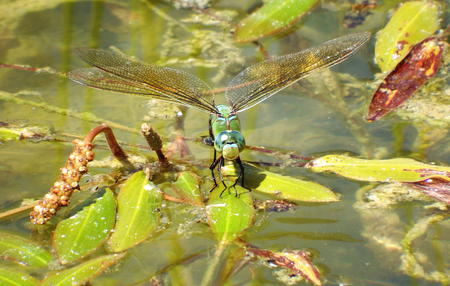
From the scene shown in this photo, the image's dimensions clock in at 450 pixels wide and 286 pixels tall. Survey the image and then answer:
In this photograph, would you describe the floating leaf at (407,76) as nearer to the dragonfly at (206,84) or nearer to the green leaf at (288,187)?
the dragonfly at (206,84)

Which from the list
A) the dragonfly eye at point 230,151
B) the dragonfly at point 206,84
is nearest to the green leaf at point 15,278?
the dragonfly eye at point 230,151

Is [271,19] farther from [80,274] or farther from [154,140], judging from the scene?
[80,274]

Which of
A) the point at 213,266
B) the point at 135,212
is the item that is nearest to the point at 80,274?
the point at 135,212


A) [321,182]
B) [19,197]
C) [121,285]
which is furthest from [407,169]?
[19,197]

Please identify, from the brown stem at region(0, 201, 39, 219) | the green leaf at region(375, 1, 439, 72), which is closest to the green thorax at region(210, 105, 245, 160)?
the brown stem at region(0, 201, 39, 219)

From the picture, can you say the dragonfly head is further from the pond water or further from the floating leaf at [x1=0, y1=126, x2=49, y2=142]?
the floating leaf at [x1=0, y1=126, x2=49, y2=142]

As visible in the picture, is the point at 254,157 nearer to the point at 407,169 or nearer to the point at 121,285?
the point at 407,169

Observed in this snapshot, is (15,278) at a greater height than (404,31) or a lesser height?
lesser
